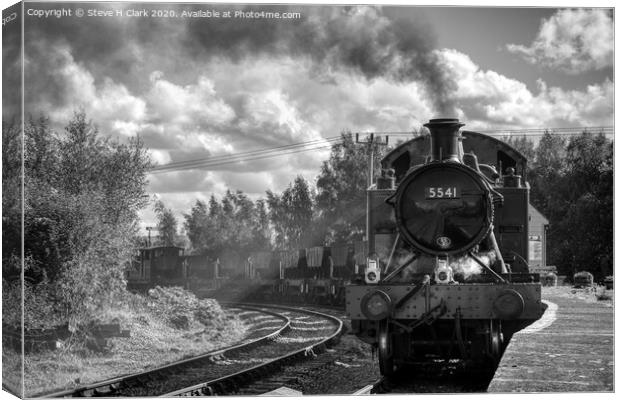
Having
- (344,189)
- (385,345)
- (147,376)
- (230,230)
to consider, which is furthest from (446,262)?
(230,230)

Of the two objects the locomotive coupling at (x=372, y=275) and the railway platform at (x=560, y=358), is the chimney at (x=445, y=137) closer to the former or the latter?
the locomotive coupling at (x=372, y=275)

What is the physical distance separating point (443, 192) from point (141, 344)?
6.62m

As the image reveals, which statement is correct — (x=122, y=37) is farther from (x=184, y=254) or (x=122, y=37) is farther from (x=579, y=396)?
(x=184, y=254)

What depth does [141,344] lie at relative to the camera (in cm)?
1427

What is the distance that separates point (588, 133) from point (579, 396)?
3.76m

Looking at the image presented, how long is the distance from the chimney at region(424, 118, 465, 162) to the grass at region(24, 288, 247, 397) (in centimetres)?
530

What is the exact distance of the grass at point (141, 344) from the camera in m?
10.9

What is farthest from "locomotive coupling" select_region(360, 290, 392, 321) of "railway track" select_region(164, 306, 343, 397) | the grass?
the grass

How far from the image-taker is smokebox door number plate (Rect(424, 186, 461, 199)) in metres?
10.2

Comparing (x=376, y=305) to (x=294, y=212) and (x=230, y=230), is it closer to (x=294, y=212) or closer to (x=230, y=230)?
(x=294, y=212)

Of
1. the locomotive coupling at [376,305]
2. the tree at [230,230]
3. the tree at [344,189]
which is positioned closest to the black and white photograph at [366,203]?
the locomotive coupling at [376,305]

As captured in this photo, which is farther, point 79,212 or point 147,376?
point 79,212

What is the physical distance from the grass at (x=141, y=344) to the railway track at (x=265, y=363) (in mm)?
1120

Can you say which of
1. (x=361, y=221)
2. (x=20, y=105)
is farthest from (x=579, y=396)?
(x=361, y=221)
